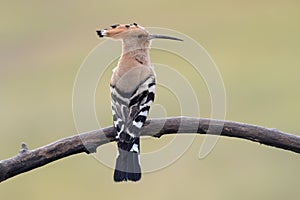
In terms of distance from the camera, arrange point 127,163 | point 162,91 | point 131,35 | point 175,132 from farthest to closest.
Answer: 1. point 162,91
2. point 131,35
3. point 127,163
4. point 175,132

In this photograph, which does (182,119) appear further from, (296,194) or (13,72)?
(13,72)

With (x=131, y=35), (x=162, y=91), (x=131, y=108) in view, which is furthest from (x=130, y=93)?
(x=162, y=91)

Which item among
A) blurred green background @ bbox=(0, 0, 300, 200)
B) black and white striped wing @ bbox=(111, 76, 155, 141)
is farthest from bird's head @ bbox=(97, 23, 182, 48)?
blurred green background @ bbox=(0, 0, 300, 200)

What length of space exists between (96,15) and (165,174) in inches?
389

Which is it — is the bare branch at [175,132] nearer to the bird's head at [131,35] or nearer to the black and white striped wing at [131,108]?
the black and white striped wing at [131,108]

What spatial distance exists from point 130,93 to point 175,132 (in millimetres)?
362

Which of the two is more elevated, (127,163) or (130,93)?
(130,93)

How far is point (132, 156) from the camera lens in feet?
11.7

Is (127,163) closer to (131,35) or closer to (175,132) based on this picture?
(175,132)

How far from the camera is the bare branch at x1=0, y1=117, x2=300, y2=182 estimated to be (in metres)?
3.29

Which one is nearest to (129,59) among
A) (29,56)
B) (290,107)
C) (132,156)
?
(132,156)

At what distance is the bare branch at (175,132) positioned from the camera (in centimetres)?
329

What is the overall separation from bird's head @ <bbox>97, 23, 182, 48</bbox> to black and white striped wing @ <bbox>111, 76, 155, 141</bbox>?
0.17 meters

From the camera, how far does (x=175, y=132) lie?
11.0ft
